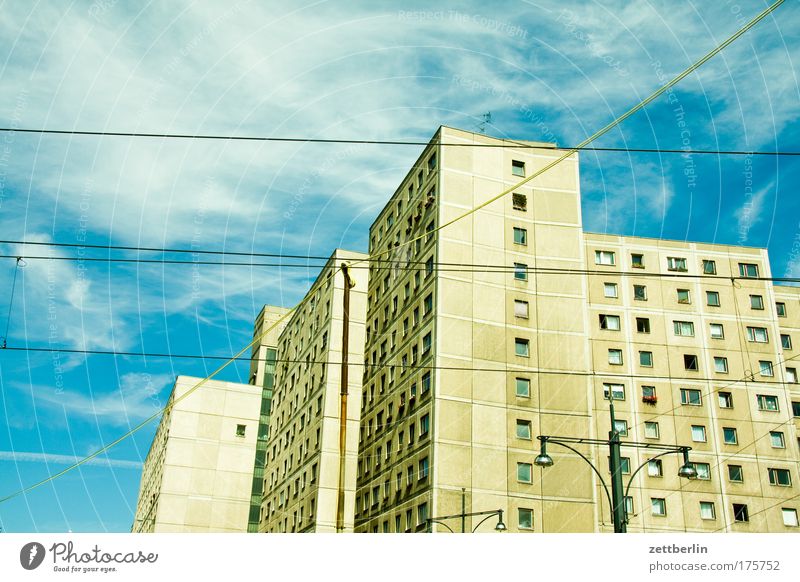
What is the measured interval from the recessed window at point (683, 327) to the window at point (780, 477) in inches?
534

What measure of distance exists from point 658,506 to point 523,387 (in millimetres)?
23337

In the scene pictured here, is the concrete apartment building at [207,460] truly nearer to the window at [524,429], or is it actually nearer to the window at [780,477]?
the window at [524,429]

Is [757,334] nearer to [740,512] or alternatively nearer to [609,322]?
[609,322]

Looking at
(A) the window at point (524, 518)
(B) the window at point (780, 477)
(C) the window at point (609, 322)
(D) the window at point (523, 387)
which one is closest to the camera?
(A) the window at point (524, 518)

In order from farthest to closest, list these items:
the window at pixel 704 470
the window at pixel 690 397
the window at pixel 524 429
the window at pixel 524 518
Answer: the window at pixel 690 397
the window at pixel 704 470
the window at pixel 524 429
the window at pixel 524 518

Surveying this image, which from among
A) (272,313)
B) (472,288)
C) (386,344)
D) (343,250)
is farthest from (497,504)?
(272,313)

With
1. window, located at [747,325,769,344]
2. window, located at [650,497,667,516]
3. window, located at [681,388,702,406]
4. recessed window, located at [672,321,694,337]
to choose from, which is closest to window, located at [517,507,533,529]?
window, located at [650,497,667,516]

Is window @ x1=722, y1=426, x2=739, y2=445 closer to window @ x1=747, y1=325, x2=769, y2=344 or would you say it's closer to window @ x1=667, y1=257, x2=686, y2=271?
window @ x1=747, y1=325, x2=769, y2=344

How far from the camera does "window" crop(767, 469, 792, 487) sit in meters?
66.4

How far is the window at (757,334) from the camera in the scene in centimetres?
7144

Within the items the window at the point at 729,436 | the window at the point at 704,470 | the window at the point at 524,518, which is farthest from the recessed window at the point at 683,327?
the window at the point at 524,518

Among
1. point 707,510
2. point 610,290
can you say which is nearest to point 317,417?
point 610,290

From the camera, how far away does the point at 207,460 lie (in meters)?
73.4
